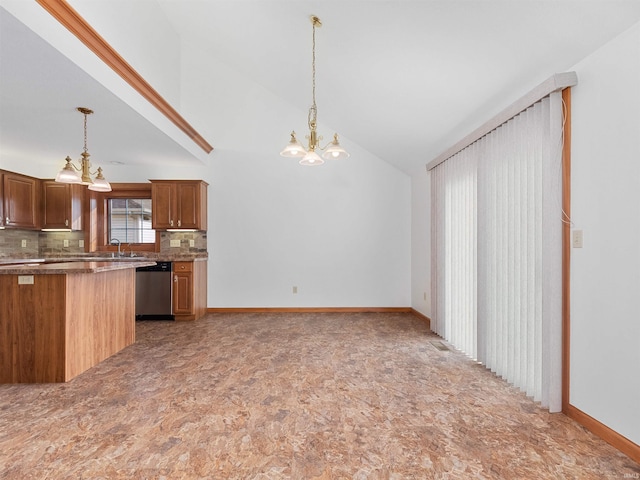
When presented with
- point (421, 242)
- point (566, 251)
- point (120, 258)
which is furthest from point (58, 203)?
point (566, 251)

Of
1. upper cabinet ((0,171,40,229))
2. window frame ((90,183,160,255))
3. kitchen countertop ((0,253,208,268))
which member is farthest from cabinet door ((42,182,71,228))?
kitchen countertop ((0,253,208,268))

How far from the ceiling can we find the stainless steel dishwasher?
1671 mm

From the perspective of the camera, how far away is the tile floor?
167 cm

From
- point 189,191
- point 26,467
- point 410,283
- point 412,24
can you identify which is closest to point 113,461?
point 26,467

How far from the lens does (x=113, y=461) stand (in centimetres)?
172

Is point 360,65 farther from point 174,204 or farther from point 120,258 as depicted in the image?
point 120,258

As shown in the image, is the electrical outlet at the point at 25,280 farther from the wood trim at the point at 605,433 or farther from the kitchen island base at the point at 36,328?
the wood trim at the point at 605,433

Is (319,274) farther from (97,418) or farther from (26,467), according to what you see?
(26,467)

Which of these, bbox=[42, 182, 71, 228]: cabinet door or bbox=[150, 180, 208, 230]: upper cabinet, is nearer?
bbox=[150, 180, 208, 230]: upper cabinet

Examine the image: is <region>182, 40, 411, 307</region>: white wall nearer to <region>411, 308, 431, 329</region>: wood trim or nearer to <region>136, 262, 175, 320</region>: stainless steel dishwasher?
<region>411, 308, 431, 329</region>: wood trim

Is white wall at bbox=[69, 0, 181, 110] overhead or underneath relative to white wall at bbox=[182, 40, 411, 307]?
overhead

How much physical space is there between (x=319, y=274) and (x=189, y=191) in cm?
243

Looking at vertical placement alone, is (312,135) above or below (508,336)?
above

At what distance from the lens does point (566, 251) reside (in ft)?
7.09
